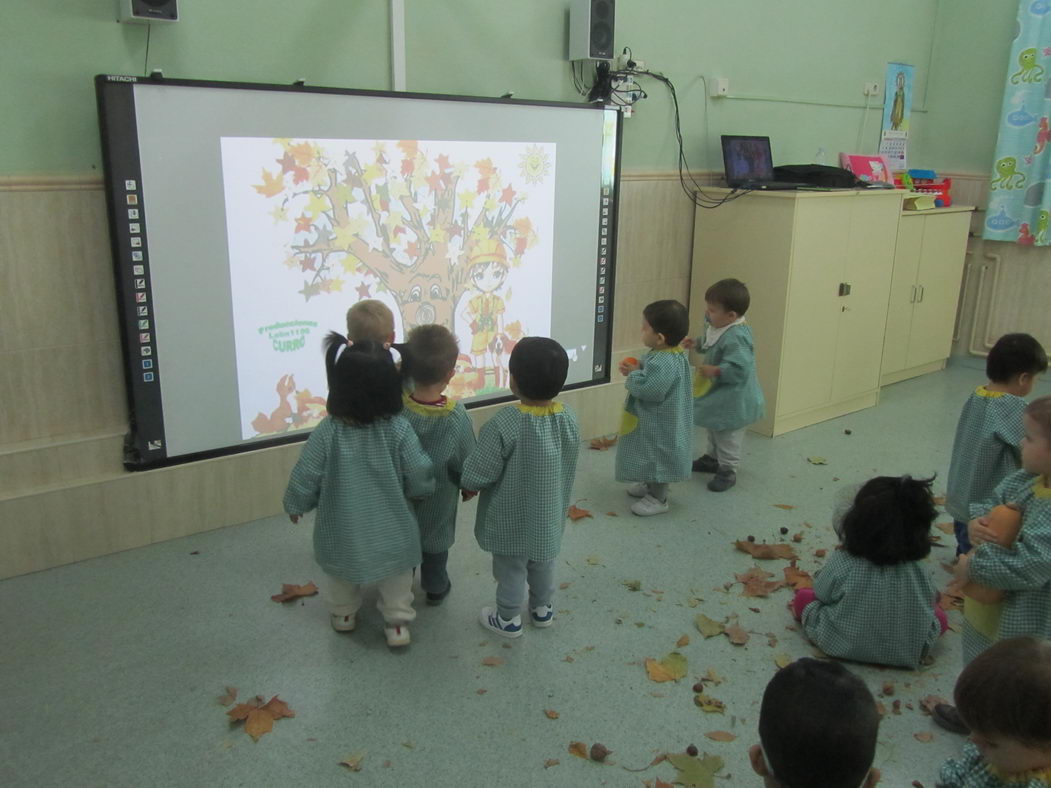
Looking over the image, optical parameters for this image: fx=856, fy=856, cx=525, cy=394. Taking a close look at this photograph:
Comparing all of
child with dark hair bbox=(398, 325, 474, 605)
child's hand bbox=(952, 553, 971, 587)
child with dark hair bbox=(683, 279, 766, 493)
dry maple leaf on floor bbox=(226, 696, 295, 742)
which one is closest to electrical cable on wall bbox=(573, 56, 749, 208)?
child with dark hair bbox=(683, 279, 766, 493)

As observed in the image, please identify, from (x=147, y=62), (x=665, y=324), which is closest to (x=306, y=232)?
(x=147, y=62)

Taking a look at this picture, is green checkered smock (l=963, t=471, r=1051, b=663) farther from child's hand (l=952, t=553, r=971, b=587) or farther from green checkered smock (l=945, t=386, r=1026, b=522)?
green checkered smock (l=945, t=386, r=1026, b=522)

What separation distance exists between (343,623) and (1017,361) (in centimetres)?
223

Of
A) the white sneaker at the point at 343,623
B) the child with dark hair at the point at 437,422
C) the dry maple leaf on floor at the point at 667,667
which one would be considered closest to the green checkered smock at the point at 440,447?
the child with dark hair at the point at 437,422

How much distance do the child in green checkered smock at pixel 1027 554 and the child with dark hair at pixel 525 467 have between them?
1.05 meters

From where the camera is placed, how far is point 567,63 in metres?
3.96

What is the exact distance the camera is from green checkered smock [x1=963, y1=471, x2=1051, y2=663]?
181 centimetres

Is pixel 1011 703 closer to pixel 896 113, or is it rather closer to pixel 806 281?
pixel 806 281

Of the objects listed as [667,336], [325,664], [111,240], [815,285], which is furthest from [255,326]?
[815,285]

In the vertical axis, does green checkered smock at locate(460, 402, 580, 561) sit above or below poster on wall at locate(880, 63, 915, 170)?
below

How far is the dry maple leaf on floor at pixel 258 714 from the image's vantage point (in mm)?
2152

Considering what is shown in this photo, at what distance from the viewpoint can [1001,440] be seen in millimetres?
2678

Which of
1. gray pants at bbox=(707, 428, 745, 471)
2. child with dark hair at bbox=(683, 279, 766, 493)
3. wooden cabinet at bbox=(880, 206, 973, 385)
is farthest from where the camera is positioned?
wooden cabinet at bbox=(880, 206, 973, 385)

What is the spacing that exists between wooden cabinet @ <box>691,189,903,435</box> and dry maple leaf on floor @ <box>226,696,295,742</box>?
9.75 ft
